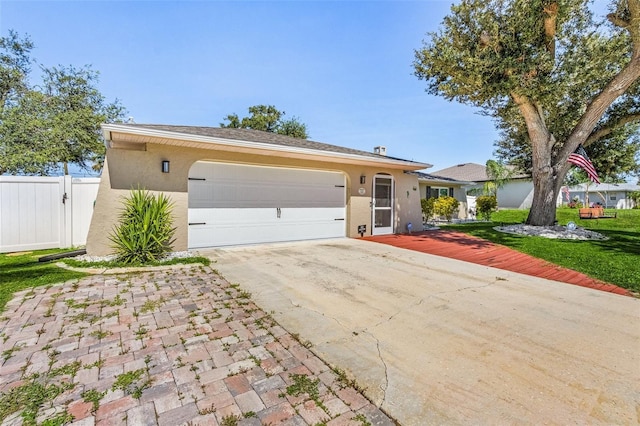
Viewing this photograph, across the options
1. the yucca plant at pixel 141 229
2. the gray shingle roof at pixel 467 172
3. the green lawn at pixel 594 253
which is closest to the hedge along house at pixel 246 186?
the yucca plant at pixel 141 229

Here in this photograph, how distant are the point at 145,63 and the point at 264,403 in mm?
13072

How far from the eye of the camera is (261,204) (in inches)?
317

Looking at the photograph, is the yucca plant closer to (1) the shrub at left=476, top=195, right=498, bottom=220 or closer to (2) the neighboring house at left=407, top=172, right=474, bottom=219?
(2) the neighboring house at left=407, top=172, right=474, bottom=219

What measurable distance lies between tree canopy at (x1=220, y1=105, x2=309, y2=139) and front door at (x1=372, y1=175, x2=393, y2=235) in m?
19.7

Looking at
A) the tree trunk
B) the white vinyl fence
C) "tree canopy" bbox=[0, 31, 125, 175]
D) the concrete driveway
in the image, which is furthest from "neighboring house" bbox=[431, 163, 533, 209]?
"tree canopy" bbox=[0, 31, 125, 175]

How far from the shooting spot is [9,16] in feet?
30.9

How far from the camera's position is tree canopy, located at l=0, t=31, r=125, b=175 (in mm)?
12070

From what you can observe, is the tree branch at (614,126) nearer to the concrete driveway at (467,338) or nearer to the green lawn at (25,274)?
the concrete driveway at (467,338)

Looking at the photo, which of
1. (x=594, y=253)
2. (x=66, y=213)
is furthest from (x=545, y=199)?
(x=66, y=213)

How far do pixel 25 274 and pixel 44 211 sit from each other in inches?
103

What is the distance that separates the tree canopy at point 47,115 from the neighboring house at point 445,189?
58.5 ft

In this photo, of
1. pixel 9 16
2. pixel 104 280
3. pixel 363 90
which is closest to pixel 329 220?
pixel 104 280

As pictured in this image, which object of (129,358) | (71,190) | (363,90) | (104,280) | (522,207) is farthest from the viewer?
(522,207)

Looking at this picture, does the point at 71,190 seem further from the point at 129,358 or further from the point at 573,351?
the point at 573,351
